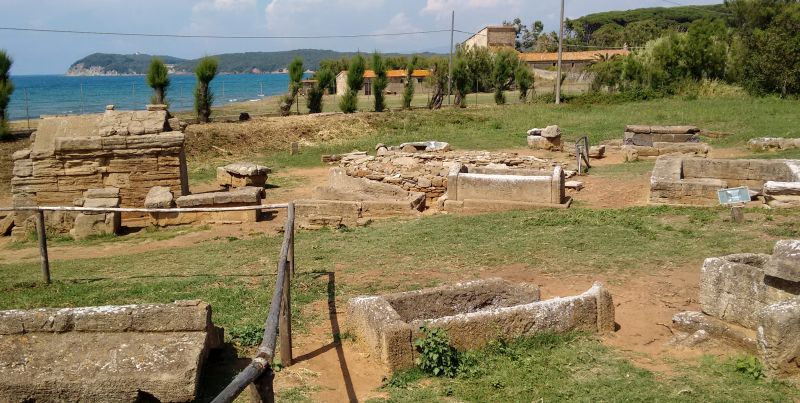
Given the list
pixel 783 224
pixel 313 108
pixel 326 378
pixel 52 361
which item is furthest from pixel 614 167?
pixel 313 108

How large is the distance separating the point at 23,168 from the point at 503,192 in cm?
968

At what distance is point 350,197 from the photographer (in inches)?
536

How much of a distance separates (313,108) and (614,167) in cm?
1798

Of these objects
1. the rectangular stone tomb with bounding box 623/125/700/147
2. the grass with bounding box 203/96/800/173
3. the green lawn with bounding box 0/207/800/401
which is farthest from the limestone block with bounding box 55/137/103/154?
the rectangular stone tomb with bounding box 623/125/700/147

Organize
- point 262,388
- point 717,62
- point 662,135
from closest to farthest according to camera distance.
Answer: point 262,388, point 662,135, point 717,62

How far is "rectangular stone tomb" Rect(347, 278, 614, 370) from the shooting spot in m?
5.97

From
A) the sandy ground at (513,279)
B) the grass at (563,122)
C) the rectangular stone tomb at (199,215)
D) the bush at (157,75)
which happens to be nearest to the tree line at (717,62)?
the grass at (563,122)

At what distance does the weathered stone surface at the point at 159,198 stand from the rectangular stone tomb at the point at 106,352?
7.75 meters

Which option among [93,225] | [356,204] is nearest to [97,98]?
[93,225]

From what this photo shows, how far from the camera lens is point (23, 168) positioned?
13969mm

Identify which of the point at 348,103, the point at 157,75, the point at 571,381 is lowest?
the point at 571,381

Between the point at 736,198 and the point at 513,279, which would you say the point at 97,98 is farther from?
the point at 513,279

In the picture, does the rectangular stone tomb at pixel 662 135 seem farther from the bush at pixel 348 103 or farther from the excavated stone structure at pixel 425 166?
the bush at pixel 348 103

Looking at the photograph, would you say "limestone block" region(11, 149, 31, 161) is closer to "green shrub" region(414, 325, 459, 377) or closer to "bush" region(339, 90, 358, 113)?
"green shrub" region(414, 325, 459, 377)
